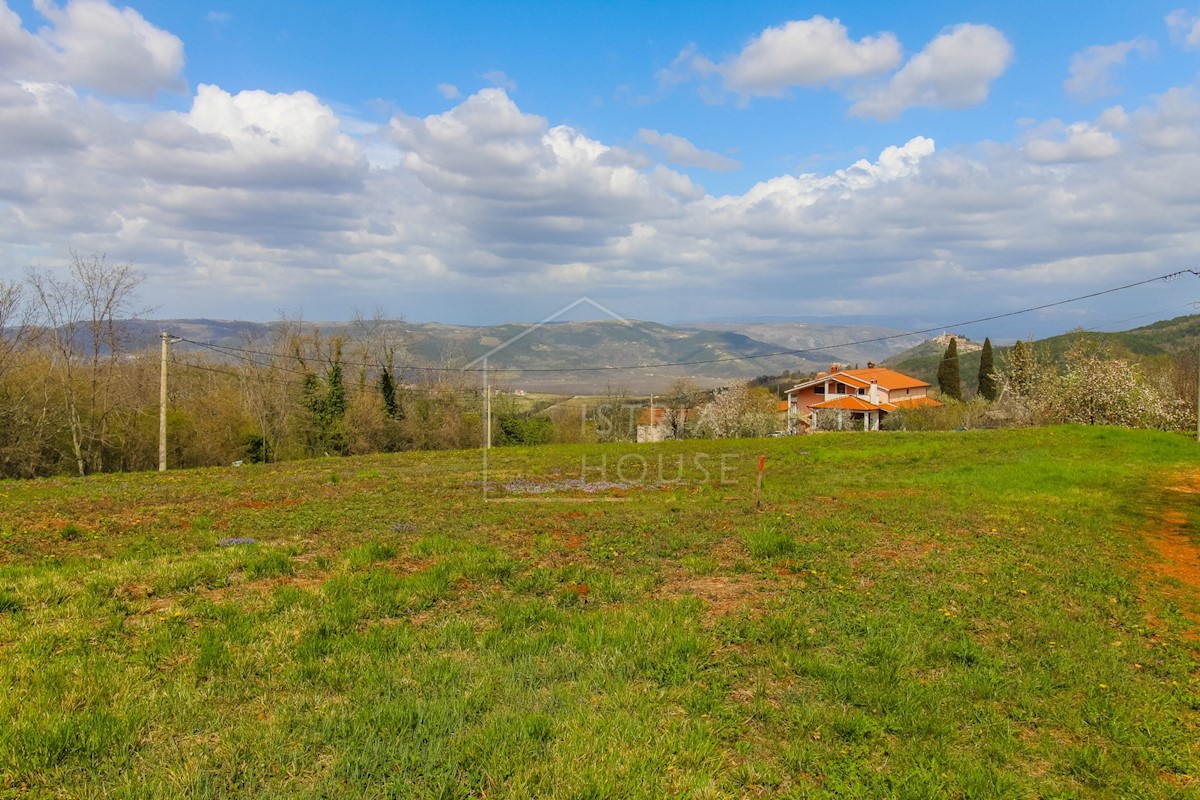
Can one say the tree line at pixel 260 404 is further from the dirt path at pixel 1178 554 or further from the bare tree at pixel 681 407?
the dirt path at pixel 1178 554

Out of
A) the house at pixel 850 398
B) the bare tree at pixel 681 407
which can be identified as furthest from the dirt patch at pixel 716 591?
the house at pixel 850 398

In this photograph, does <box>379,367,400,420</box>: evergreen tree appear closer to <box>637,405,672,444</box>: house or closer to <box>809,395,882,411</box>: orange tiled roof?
<box>637,405,672,444</box>: house

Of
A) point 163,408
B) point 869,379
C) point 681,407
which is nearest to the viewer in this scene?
point 163,408

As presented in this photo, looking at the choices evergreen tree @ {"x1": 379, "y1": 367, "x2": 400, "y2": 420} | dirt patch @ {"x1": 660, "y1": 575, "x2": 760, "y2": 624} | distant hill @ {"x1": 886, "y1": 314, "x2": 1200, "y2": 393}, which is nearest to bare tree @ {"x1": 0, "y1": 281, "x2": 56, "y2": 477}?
evergreen tree @ {"x1": 379, "y1": 367, "x2": 400, "y2": 420}

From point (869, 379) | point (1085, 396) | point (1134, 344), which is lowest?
point (1085, 396)

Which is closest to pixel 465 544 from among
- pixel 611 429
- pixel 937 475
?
pixel 937 475

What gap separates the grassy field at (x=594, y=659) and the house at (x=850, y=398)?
228 feet

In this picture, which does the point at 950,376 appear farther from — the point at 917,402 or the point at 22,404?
the point at 22,404

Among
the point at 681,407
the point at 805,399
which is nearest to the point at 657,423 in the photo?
the point at 681,407

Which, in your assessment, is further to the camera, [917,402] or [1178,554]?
[917,402]

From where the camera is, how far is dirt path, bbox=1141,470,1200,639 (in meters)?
9.17

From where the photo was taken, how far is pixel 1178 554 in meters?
12.1

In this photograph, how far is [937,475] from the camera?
2338 cm

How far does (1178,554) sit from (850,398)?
79.3m
